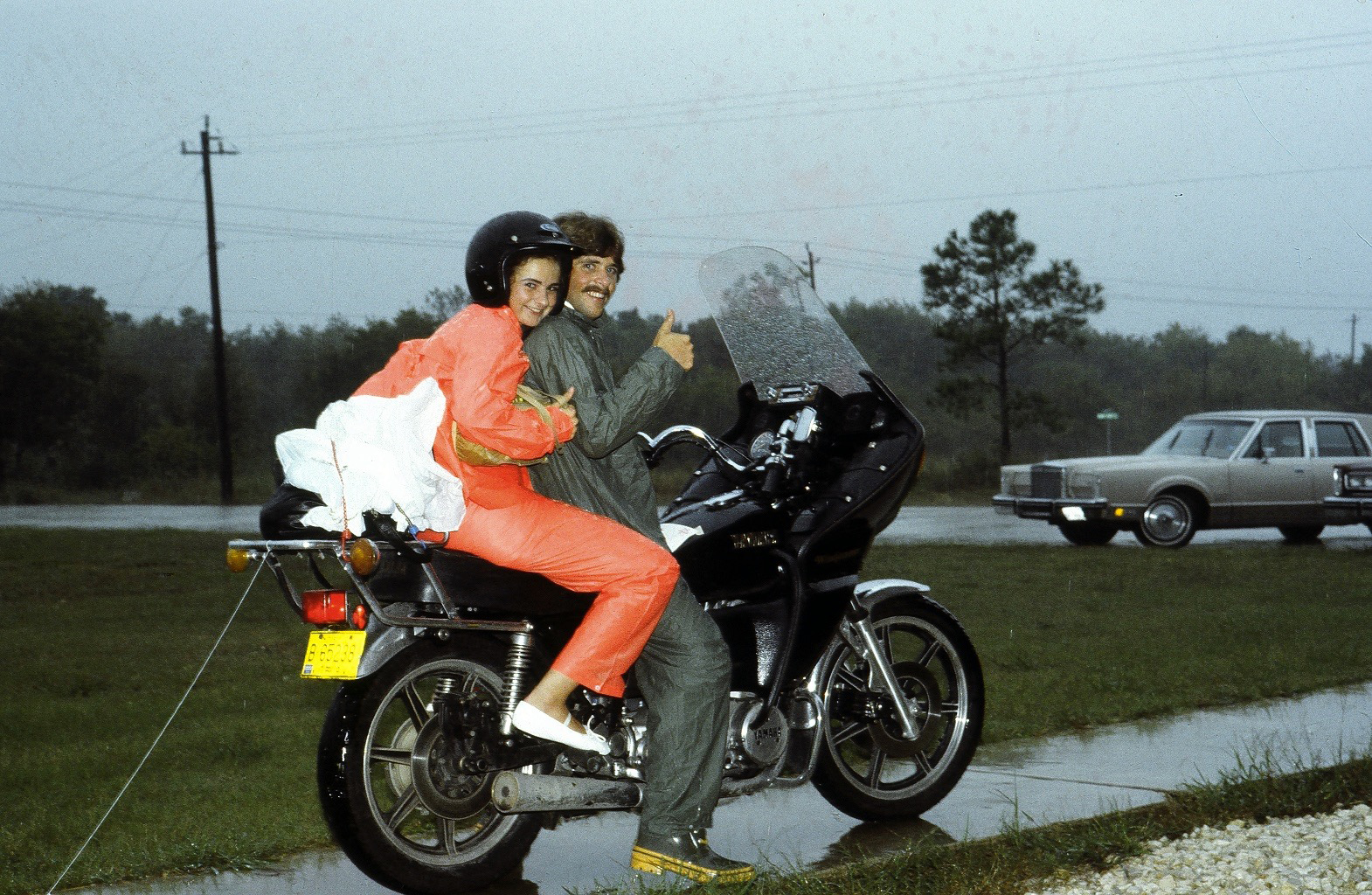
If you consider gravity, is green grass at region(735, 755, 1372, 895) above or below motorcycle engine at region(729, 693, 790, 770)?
below

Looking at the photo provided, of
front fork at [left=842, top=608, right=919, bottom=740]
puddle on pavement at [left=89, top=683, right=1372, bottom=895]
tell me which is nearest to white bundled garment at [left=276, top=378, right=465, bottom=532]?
puddle on pavement at [left=89, top=683, right=1372, bottom=895]

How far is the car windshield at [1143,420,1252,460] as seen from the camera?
2012 centimetres

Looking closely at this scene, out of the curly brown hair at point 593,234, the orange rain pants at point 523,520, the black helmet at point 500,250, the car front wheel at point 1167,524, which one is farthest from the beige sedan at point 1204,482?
the black helmet at point 500,250

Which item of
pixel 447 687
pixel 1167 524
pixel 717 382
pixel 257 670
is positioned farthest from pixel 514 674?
pixel 717 382

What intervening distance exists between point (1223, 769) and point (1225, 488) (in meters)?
14.7

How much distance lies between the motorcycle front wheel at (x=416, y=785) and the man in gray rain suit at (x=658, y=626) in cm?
43

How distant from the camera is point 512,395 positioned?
4.00 meters

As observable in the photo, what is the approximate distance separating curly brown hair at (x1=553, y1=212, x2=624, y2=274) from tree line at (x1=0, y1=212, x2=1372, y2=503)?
21.8 metres

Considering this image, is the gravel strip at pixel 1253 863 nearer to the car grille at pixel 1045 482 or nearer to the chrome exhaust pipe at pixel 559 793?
the chrome exhaust pipe at pixel 559 793

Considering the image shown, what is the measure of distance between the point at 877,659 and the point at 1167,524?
15.0 metres

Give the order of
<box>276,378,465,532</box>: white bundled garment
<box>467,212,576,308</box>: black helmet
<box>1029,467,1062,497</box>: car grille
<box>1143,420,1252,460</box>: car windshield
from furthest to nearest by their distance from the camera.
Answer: <box>1143,420,1252,460</box>: car windshield < <box>1029,467,1062,497</box>: car grille < <box>467,212,576,308</box>: black helmet < <box>276,378,465,532</box>: white bundled garment

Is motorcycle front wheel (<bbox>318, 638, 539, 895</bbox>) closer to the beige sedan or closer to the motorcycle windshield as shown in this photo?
the motorcycle windshield

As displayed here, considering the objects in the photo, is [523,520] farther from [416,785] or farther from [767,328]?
[767,328]

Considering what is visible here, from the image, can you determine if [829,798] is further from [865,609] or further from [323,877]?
[323,877]
